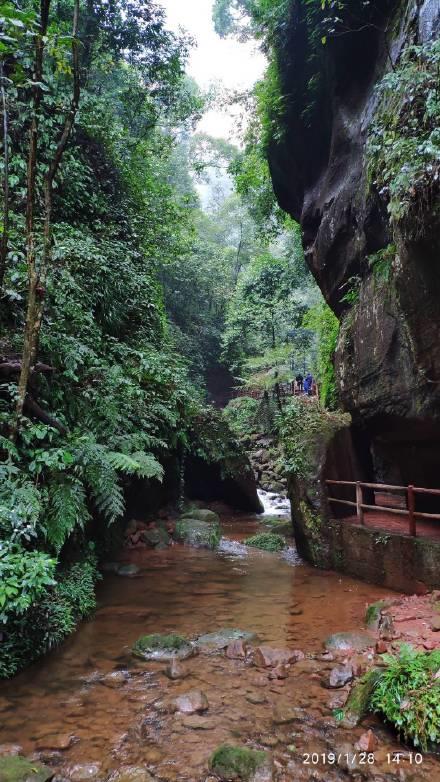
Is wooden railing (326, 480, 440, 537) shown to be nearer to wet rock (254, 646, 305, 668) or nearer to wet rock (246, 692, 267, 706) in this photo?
wet rock (254, 646, 305, 668)

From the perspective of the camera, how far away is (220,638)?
17.3 ft

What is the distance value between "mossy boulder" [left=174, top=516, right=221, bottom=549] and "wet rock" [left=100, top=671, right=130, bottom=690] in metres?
A: 5.67

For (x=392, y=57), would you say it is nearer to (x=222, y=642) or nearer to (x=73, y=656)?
(x=222, y=642)

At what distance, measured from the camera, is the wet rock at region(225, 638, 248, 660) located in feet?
16.0

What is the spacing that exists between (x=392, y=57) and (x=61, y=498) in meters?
8.82

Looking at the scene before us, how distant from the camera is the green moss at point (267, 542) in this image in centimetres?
1020

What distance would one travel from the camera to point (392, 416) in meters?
7.95

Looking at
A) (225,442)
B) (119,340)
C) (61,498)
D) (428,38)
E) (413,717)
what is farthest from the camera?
(225,442)

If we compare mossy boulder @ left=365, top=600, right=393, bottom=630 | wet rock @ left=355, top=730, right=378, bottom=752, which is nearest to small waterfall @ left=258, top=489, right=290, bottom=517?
mossy boulder @ left=365, top=600, right=393, bottom=630

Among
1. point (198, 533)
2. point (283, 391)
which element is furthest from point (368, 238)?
Answer: point (283, 391)

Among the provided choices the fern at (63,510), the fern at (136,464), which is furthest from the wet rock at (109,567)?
the fern at (63,510)

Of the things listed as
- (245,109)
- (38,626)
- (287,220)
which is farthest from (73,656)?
(245,109)

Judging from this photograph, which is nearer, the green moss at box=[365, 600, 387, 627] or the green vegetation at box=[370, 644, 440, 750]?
the green vegetation at box=[370, 644, 440, 750]
